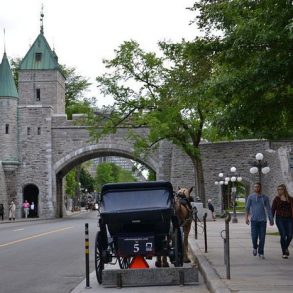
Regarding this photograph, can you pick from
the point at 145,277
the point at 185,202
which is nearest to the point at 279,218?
the point at 185,202

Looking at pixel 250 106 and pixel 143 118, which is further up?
pixel 143 118

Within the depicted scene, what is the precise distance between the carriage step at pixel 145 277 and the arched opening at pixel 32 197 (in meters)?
47.6

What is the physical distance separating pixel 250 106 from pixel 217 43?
5.45 ft

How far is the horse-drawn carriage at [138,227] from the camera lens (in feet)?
38.6

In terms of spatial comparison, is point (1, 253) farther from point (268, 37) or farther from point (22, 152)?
point (22, 152)

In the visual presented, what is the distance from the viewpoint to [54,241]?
2294cm

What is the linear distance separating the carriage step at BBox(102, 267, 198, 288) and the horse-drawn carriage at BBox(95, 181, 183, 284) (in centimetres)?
36

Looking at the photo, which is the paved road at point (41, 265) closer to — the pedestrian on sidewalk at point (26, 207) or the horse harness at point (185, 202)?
the horse harness at point (185, 202)

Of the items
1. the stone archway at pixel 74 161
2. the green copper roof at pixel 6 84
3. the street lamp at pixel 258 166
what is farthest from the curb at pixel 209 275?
the green copper roof at pixel 6 84

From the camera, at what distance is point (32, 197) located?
60.8m

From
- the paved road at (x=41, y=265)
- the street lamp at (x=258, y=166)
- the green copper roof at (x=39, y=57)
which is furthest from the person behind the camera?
the green copper roof at (x=39, y=57)

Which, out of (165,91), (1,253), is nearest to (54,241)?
(1,253)

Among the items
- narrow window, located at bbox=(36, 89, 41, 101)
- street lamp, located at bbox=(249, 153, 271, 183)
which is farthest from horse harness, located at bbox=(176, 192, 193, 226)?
narrow window, located at bbox=(36, 89, 41, 101)

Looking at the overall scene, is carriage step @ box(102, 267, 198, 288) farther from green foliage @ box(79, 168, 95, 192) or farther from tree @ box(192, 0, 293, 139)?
green foliage @ box(79, 168, 95, 192)
